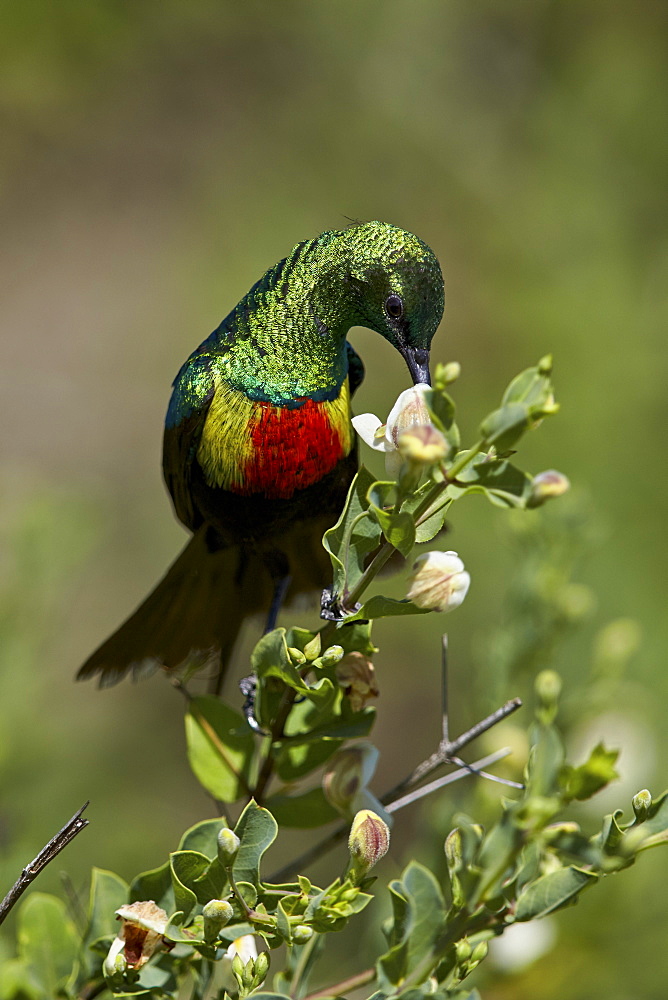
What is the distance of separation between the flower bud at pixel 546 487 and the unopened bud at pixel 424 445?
71 millimetres

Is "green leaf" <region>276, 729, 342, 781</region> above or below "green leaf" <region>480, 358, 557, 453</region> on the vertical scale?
below

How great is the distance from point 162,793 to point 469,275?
240 cm

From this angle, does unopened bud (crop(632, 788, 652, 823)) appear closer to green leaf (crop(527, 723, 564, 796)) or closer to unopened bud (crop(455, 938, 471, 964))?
green leaf (crop(527, 723, 564, 796))

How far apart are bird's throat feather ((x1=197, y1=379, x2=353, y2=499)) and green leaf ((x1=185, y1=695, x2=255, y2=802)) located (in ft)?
0.90

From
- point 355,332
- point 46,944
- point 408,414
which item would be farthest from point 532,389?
point 355,332

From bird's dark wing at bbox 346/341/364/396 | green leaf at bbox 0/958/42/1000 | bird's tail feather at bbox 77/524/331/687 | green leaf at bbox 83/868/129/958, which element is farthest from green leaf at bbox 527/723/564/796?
bird's dark wing at bbox 346/341/364/396

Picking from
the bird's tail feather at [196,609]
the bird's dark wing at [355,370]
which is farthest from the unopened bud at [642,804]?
the bird's dark wing at [355,370]

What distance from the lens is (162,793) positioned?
286 centimetres

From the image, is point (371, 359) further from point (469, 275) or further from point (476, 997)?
point (476, 997)

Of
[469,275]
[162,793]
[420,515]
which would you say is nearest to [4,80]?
[469,275]

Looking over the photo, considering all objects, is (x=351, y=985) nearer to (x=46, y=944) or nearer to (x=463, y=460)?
(x=46, y=944)

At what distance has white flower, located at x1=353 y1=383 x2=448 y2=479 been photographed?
706mm

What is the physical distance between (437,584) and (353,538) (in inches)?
3.3

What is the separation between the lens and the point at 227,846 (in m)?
0.75
